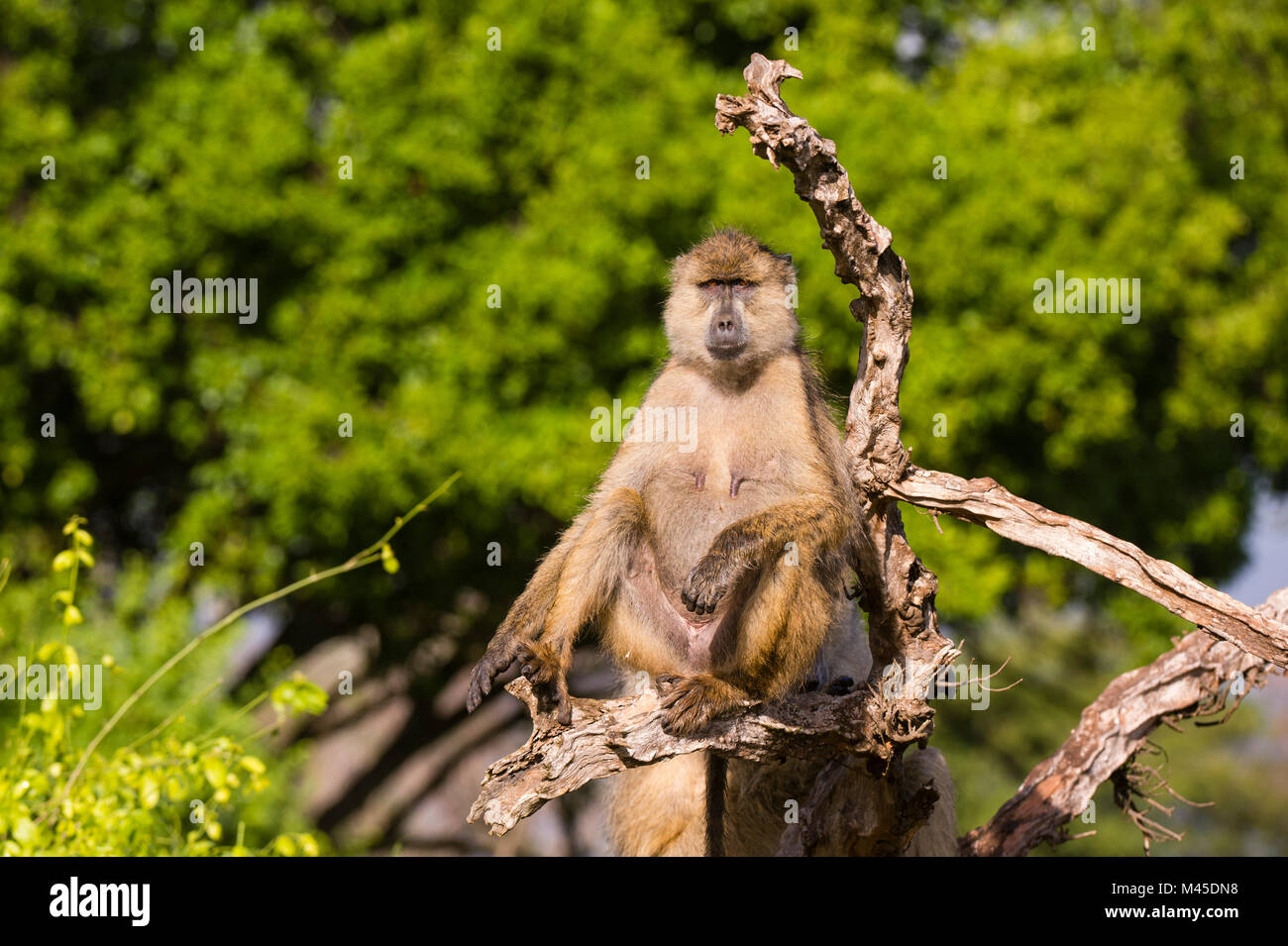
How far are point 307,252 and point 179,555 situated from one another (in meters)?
2.67

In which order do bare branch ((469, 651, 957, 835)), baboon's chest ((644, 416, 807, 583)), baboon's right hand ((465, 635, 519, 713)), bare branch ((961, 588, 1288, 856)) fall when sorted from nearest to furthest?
1. bare branch ((469, 651, 957, 835))
2. baboon's right hand ((465, 635, 519, 713))
3. baboon's chest ((644, 416, 807, 583))
4. bare branch ((961, 588, 1288, 856))

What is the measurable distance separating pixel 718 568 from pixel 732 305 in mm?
1226

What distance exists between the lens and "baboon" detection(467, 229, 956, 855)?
14.2 feet

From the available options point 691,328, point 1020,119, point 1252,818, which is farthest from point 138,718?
point 1252,818

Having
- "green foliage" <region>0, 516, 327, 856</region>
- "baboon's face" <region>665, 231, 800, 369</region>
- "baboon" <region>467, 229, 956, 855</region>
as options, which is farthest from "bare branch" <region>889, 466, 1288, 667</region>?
"green foliage" <region>0, 516, 327, 856</region>

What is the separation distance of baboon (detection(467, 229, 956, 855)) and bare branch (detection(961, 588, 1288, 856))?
0.87 feet

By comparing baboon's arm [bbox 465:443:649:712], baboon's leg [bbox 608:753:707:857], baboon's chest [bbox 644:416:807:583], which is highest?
baboon's chest [bbox 644:416:807:583]

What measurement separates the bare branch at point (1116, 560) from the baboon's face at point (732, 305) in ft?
3.50

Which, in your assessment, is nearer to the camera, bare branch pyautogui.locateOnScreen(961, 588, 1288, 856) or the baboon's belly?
the baboon's belly

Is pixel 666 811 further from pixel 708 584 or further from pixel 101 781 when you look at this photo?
pixel 101 781

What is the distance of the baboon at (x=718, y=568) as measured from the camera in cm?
434

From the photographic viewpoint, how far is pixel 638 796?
5383mm

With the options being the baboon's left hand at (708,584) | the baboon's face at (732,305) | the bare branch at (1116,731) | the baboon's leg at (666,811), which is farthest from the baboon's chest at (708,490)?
the bare branch at (1116,731)

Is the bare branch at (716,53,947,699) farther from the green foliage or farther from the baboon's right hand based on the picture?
the green foliage
